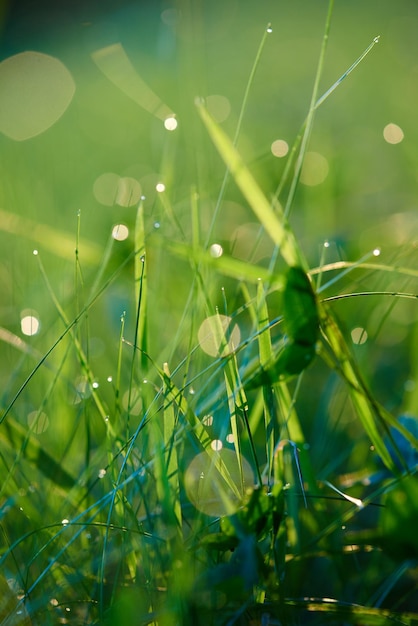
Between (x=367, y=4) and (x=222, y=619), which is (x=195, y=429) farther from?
(x=367, y=4)

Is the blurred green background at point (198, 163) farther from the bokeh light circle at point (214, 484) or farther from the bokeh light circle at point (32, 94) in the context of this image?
the bokeh light circle at point (214, 484)

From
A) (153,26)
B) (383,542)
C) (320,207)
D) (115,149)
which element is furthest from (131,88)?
(383,542)

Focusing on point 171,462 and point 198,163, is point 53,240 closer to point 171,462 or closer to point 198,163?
point 198,163

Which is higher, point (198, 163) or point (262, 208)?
point (198, 163)

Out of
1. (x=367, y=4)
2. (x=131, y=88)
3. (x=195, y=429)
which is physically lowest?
(x=195, y=429)

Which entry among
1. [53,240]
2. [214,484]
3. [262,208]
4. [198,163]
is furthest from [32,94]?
[214,484]

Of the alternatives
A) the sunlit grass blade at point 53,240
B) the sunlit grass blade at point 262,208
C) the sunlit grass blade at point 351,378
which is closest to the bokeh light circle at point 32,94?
the sunlit grass blade at point 53,240

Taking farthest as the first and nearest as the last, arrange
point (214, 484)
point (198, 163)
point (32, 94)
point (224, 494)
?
point (32, 94), point (198, 163), point (214, 484), point (224, 494)

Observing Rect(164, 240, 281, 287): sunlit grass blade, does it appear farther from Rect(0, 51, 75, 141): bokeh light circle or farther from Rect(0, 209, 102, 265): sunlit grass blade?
Rect(0, 51, 75, 141): bokeh light circle
